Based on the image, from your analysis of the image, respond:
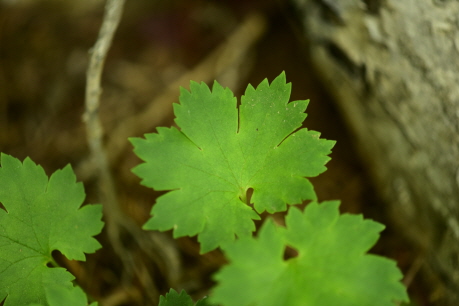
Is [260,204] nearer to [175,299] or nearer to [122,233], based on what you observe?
[175,299]

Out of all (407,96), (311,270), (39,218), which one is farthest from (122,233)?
(407,96)

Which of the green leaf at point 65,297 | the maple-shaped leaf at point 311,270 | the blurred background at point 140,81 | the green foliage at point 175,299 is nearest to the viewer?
the maple-shaped leaf at point 311,270

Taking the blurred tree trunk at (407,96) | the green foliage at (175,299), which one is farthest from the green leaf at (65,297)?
the blurred tree trunk at (407,96)

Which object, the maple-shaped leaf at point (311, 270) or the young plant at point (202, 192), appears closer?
the maple-shaped leaf at point (311, 270)

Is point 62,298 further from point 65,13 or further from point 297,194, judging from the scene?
point 65,13

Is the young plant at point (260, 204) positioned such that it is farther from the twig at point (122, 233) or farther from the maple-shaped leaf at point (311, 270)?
the twig at point (122, 233)

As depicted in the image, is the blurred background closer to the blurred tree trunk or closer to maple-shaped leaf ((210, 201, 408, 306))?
the blurred tree trunk
